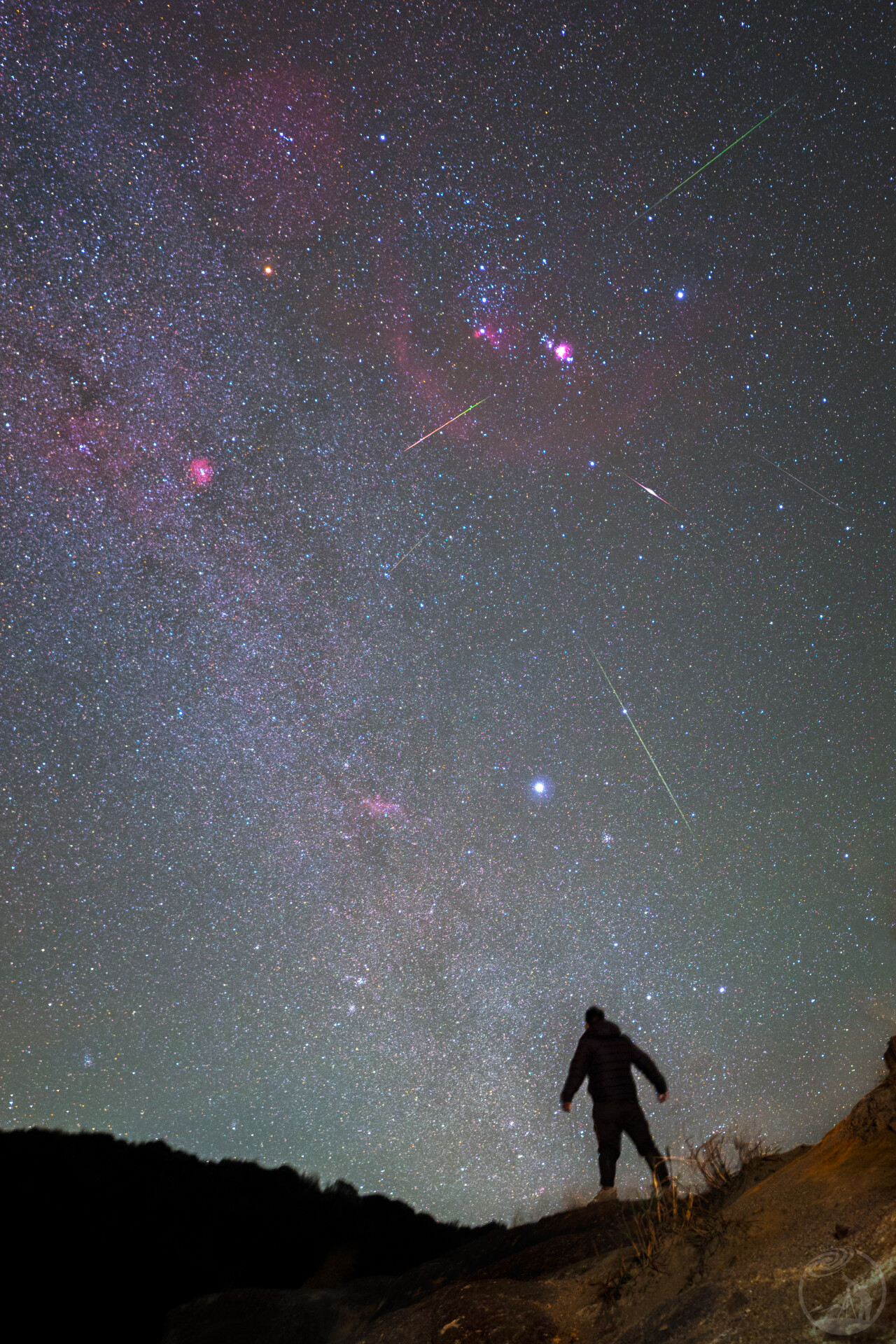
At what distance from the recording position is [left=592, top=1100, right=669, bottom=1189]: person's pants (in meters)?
6.19

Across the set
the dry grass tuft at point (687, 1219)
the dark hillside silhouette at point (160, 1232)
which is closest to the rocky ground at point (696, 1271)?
the dry grass tuft at point (687, 1219)

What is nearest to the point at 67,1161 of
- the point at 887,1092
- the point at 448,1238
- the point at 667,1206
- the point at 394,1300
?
the point at 448,1238

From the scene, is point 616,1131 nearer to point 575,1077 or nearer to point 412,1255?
point 575,1077

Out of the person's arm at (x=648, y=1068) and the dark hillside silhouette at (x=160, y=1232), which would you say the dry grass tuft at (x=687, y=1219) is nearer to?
the person's arm at (x=648, y=1068)

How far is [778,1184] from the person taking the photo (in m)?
4.02

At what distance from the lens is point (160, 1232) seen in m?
12.5

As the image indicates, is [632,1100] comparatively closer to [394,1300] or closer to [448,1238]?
[394,1300]

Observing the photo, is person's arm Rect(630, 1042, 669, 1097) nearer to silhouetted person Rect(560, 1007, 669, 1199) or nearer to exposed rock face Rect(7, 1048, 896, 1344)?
silhouetted person Rect(560, 1007, 669, 1199)

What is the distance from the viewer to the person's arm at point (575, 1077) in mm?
6543

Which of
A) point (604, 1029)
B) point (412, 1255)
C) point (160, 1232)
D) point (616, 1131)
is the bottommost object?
point (412, 1255)

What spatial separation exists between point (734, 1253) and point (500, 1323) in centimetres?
A: 178

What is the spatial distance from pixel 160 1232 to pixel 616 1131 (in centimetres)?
1053

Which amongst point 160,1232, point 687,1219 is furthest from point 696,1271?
point 160,1232

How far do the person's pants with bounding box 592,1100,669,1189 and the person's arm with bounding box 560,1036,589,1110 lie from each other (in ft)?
0.99
